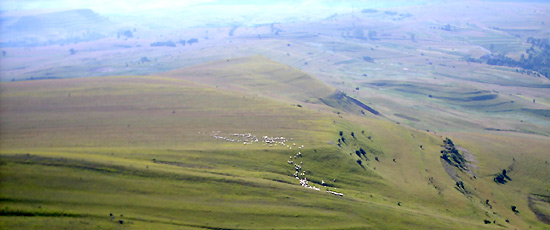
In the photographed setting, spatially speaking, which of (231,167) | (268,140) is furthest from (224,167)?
(268,140)

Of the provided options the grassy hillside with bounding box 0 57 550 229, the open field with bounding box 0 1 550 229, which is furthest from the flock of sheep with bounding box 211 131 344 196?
the grassy hillside with bounding box 0 57 550 229

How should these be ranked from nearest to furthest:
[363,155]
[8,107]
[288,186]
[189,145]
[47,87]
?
[288,186] → [189,145] → [363,155] → [8,107] → [47,87]

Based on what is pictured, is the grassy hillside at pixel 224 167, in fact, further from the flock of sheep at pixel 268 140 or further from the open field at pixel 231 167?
the flock of sheep at pixel 268 140

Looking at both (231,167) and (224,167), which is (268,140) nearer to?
(231,167)

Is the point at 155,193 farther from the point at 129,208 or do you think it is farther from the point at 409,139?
the point at 409,139

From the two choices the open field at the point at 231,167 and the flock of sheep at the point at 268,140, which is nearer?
the open field at the point at 231,167

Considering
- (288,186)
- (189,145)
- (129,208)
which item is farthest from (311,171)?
(129,208)

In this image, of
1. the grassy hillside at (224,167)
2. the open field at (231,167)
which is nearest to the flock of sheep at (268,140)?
the open field at (231,167)

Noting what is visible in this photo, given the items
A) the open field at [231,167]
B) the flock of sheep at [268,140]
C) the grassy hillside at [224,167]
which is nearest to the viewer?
the grassy hillside at [224,167]
